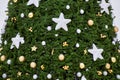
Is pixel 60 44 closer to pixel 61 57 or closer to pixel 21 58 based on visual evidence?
pixel 61 57

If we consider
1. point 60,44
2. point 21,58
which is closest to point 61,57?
point 60,44

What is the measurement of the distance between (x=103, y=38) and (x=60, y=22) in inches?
10.6

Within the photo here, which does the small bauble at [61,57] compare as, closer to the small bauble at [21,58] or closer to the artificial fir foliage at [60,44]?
the artificial fir foliage at [60,44]

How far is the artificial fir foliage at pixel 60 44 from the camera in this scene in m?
2.13

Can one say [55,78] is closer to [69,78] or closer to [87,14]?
[69,78]

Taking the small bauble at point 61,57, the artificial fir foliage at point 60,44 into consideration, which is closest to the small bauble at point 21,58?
the artificial fir foliage at point 60,44

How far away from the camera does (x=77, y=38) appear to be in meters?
2.14

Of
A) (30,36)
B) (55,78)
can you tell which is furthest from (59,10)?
(55,78)

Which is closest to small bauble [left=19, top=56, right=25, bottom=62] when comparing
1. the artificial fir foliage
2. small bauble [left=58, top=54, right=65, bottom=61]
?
the artificial fir foliage

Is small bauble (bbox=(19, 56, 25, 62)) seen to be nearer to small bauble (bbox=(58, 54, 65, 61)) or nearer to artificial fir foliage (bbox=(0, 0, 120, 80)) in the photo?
artificial fir foliage (bbox=(0, 0, 120, 80))

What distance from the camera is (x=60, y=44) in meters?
2.13

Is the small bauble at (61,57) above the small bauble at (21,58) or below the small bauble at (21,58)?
below

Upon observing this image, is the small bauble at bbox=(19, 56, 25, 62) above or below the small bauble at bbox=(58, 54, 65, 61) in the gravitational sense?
above

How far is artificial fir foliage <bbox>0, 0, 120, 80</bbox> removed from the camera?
213 centimetres
